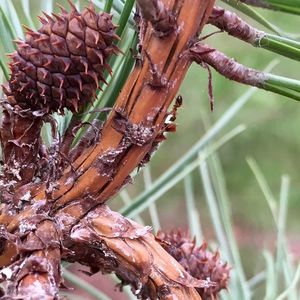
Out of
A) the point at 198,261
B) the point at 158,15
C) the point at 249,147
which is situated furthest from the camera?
the point at 249,147

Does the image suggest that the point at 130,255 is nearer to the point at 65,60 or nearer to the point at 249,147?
the point at 65,60

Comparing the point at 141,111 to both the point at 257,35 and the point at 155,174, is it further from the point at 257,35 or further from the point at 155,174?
the point at 155,174

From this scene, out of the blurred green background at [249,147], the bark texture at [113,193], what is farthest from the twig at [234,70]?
the blurred green background at [249,147]

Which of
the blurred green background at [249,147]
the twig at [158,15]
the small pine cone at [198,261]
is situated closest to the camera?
the twig at [158,15]

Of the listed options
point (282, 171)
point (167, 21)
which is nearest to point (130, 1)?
point (167, 21)

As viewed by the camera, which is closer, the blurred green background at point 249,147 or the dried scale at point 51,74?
the dried scale at point 51,74

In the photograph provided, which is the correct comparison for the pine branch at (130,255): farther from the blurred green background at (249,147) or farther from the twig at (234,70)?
the blurred green background at (249,147)

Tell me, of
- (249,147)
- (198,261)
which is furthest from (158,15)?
(249,147)

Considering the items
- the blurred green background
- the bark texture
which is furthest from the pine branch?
the blurred green background
